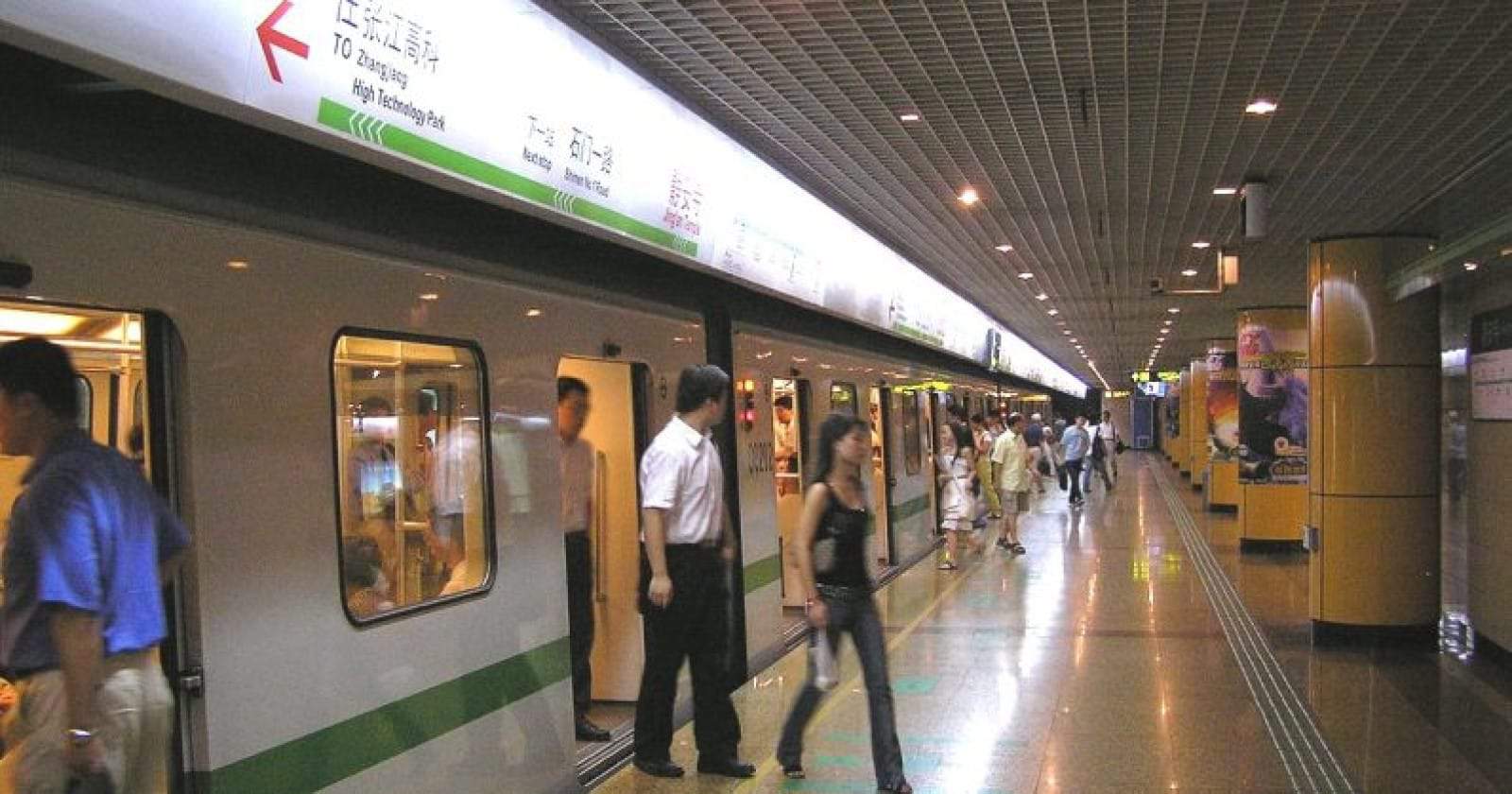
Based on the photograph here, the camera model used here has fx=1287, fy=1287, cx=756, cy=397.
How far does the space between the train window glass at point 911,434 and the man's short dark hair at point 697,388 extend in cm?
835

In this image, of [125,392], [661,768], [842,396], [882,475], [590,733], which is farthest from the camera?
[882,475]

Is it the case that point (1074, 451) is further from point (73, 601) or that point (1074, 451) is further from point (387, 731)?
point (73, 601)

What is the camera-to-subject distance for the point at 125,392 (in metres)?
4.43

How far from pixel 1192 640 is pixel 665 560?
5.01 m

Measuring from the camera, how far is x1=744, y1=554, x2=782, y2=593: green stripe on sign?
770 centimetres

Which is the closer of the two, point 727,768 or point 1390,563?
point 727,768

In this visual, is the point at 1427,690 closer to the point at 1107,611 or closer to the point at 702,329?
the point at 1107,611

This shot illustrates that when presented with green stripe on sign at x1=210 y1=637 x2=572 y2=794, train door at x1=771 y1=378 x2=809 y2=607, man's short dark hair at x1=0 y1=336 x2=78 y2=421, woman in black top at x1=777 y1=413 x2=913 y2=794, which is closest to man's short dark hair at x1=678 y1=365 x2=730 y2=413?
woman in black top at x1=777 y1=413 x2=913 y2=794

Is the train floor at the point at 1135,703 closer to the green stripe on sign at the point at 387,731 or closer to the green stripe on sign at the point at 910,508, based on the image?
the green stripe on sign at the point at 387,731

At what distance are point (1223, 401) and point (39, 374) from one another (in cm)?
1725

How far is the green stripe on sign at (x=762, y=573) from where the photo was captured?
770 centimetres

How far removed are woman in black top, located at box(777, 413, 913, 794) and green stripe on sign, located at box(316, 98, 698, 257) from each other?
1.28 meters

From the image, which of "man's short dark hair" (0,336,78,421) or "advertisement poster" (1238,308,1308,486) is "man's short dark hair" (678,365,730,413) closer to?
"man's short dark hair" (0,336,78,421)

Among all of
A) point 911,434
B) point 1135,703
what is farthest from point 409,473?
point 911,434
